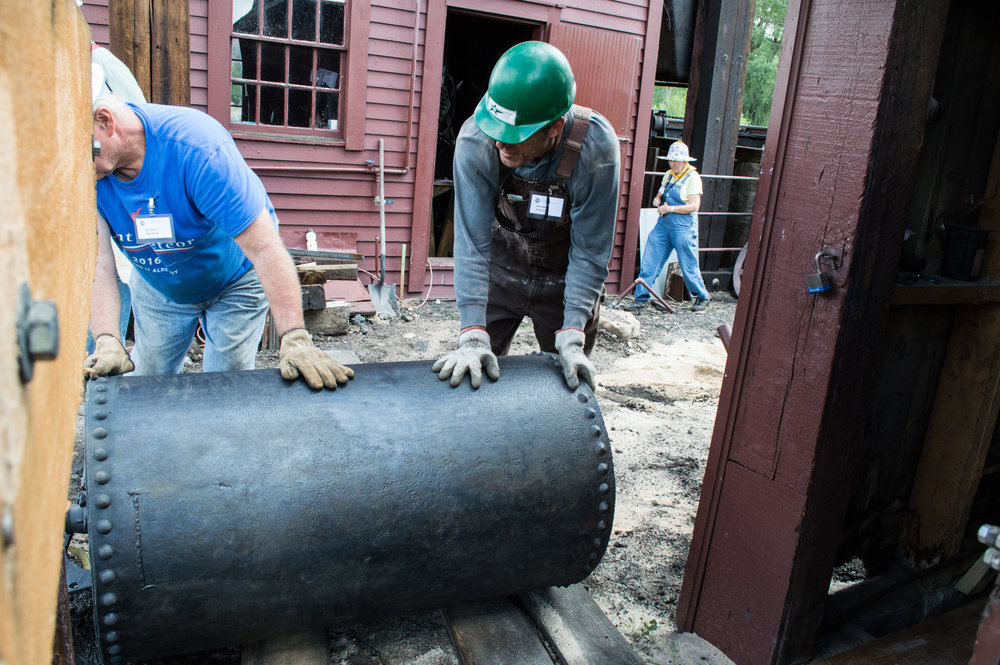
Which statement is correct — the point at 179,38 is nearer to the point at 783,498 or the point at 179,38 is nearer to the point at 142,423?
the point at 142,423

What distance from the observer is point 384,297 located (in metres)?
6.79

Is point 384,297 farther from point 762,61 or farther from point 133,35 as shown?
point 762,61

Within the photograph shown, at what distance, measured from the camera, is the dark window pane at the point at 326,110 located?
670cm

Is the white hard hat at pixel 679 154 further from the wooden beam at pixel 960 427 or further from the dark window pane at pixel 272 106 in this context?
the wooden beam at pixel 960 427

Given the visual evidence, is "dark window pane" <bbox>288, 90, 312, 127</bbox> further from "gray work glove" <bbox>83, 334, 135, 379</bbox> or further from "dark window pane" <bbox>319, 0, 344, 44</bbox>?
"gray work glove" <bbox>83, 334, 135, 379</bbox>

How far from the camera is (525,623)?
2.14 metres

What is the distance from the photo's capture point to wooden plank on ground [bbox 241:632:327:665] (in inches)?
75.8

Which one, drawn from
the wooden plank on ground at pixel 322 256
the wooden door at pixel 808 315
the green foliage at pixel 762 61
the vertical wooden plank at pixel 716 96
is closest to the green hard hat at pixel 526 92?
the wooden door at pixel 808 315

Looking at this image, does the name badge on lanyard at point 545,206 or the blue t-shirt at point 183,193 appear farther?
the name badge on lanyard at point 545,206

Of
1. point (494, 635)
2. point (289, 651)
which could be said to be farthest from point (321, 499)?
point (494, 635)

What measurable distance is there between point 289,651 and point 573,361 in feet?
3.82

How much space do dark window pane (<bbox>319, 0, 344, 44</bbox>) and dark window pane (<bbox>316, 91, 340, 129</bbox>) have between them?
47 cm

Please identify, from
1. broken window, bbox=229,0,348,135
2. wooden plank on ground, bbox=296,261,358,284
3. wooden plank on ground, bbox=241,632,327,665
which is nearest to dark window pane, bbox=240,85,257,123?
broken window, bbox=229,0,348,135

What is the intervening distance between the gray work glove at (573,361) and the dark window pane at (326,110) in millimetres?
5052
